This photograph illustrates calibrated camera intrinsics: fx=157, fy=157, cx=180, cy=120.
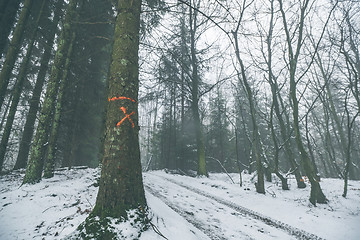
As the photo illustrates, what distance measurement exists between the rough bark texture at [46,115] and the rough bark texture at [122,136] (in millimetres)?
4089

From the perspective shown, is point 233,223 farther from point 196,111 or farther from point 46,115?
point 196,111

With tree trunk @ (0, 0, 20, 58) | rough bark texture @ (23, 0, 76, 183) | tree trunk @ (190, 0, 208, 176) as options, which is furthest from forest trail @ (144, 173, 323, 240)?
tree trunk @ (0, 0, 20, 58)

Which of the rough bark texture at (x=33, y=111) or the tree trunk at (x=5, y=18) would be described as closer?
the tree trunk at (x=5, y=18)

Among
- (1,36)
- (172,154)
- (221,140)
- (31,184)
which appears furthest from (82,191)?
(221,140)

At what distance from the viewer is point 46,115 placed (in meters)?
5.03

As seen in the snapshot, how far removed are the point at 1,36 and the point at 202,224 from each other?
27.6 ft

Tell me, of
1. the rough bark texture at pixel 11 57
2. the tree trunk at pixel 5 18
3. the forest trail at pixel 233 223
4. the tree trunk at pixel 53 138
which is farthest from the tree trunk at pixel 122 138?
the tree trunk at pixel 5 18

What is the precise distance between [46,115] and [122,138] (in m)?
4.54

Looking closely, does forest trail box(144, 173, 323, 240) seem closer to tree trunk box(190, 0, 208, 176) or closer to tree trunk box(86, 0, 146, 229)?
tree trunk box(86, 0, 146, 229)

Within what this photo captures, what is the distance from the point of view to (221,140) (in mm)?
18359

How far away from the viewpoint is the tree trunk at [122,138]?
202 centimetres

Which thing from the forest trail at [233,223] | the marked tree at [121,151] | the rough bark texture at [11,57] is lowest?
the forest trail at [233,223]

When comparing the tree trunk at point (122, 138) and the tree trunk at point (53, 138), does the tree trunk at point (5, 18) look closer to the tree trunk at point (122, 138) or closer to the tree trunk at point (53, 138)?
the tree trunk at point (53, 138)

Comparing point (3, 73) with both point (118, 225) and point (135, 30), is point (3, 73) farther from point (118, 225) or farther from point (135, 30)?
point (118, 225)
